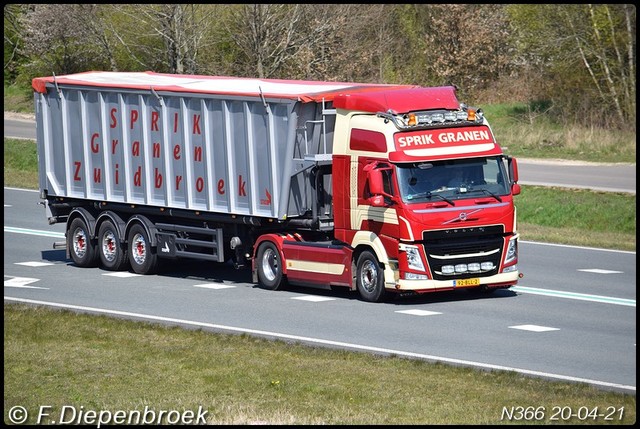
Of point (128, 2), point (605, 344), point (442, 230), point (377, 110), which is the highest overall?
point (128, 2)

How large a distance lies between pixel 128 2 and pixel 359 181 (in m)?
28.0

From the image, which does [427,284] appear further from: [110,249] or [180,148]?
[110,249]

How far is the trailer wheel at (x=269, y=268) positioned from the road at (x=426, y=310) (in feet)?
0.72

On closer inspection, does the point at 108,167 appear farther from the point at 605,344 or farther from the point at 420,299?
the point at 605,344

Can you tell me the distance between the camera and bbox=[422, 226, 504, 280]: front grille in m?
18.9

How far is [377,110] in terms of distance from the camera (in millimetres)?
19438

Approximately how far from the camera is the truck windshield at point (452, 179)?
746 inches

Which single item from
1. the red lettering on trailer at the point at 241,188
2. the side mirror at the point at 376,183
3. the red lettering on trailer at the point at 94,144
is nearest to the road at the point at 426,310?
the red lettering on trailer at the point at 241,188

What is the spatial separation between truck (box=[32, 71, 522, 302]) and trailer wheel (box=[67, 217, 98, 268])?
32mm

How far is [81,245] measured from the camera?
2377 cm

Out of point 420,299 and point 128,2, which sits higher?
point 128,2

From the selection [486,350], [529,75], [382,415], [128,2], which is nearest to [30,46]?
[128,2]

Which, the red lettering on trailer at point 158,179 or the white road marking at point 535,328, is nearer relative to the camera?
the white road marking at point 535,328

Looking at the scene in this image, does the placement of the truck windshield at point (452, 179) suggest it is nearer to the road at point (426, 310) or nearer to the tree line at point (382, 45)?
the road at point (426, 310)
